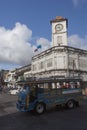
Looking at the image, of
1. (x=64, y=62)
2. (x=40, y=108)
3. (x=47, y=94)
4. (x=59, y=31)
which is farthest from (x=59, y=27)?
(x=40, y=108)

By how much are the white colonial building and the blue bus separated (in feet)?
72.6

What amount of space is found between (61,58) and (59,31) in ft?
31.7

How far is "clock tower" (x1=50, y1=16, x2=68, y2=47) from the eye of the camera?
47781 millimetres

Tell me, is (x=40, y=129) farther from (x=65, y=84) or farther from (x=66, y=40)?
(x=66, y=40)

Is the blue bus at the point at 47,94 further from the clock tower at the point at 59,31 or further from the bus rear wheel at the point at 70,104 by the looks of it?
the clock tower at the point at 59,31

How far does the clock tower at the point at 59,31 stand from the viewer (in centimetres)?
4778

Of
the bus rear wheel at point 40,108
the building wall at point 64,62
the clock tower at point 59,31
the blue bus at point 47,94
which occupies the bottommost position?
the bus rear wheel at point 40,108

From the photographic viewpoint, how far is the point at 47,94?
Answer: 613 inches

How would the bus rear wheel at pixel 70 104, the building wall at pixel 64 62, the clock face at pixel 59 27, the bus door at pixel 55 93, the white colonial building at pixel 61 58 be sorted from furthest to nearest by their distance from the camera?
the clock face at pixel 59 27
the white colonial building at pixel 61 58
the building wall at pixel 64 62
the bus rear wheel at pixel 70 104
the bus door at pixel 55 93

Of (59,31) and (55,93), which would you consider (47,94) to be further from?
(59,31)

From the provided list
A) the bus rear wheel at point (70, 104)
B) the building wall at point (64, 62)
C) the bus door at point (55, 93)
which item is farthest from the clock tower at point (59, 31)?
the bus door at point (55, 93)

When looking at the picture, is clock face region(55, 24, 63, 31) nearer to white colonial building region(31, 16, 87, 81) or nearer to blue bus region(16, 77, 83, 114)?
white colonial building region(31, 16, 87, 81)

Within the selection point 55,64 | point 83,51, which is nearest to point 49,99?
point 55,64

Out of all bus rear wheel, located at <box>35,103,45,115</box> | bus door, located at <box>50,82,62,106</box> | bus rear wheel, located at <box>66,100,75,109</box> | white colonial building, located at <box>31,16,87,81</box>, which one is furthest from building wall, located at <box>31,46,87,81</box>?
bus rear wheel, located at <box>35,103,45,115</box>
